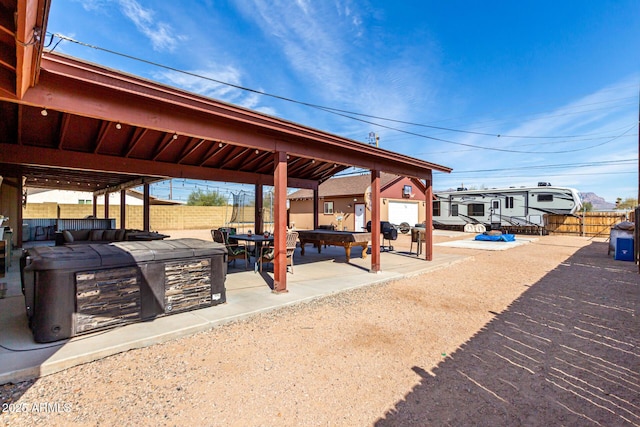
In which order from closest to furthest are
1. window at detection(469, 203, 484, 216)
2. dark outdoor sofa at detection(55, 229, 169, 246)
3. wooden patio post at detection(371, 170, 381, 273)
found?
wooden patio post at detection(371, 170, 381, 273), dark outdoor sofa at detection(55, 229, 169, 246), window at detection(469, 203, 484, 216)

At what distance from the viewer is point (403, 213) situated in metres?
22.1

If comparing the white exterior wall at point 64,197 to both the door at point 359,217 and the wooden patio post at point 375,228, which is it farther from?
the wooden patio post at point 375,228

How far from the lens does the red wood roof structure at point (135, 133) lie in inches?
118

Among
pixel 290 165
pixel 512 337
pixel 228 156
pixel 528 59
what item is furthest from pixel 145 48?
pixel 528 59

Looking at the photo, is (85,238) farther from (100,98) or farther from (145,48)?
(100,98)

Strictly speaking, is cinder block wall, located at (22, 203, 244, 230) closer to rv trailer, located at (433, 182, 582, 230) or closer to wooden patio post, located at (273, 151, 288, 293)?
wooden patio post, located at (273, 151, 288, 293)

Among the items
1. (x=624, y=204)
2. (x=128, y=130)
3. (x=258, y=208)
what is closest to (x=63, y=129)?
(x=128, y=130)

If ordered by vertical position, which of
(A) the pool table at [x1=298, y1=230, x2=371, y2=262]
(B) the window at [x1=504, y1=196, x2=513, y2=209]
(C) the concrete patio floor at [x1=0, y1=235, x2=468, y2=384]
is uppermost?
(B) the window at [x1=504, y1=196, x2=513, y2=209]

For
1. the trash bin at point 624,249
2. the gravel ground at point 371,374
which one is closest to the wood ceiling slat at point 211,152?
the gravel ground at point 371,374

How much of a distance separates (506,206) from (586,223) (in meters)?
5.11

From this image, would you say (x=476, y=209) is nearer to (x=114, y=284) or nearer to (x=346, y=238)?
(x=346, y=238)

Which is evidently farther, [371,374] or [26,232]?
[26,232]

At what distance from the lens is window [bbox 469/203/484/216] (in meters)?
20.9

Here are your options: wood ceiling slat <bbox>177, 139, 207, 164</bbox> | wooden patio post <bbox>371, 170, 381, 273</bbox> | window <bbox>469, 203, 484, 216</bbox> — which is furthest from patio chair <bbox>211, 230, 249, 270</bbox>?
window <bbox>469, 203, 484, 216</bbox>
